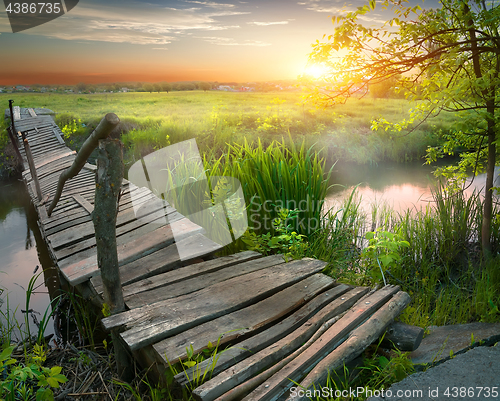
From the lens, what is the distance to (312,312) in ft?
7.06

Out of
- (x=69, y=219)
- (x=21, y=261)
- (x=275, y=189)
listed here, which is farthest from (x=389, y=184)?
(x=21, y=261)

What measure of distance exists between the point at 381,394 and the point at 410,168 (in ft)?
29.7

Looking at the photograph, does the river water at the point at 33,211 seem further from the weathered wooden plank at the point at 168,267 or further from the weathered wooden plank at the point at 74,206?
the weathered wooden plank at the point at 168,267

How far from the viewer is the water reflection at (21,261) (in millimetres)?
3801

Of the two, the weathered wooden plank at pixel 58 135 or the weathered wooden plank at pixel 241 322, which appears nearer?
the weathered wooden plank at pixel 241 322

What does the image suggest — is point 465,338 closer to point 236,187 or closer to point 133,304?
point 133,304

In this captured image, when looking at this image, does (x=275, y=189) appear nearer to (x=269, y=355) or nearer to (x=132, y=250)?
(x=132, y=250)

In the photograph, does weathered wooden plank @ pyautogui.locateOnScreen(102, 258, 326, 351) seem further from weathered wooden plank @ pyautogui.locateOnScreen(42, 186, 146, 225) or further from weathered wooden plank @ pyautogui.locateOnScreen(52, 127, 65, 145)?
weathered wooden plank @ pyautogui.locateOnScreen(52, 127, 65, 145)

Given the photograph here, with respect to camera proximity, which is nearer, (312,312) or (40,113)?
(312,312)

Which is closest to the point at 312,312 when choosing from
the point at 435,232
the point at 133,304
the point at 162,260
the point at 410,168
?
the point at 133,304

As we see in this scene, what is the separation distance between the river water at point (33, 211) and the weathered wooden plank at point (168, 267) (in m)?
1.22

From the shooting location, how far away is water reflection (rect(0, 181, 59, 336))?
3.80 m

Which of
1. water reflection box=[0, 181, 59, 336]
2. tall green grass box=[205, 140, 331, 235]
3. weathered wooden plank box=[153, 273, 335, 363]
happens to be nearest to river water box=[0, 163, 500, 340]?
water reflection box=[0, 181, 59, 336]

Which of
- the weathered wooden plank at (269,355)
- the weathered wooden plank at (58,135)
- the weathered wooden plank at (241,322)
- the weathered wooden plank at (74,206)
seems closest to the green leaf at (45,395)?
the weathered wooden plank at (241,322)
